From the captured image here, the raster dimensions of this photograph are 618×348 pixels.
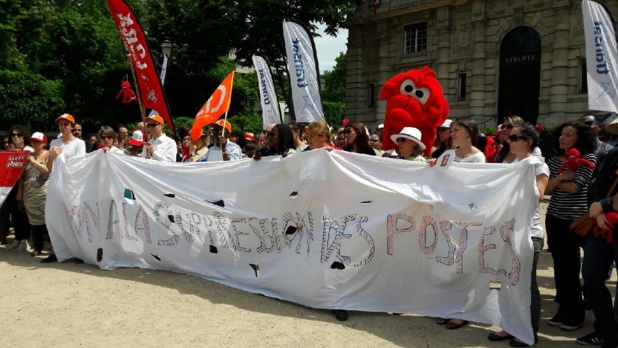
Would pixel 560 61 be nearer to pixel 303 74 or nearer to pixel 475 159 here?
pixel 303 74

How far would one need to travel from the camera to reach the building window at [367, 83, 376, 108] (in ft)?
106

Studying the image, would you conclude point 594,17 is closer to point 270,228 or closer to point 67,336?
point 270,228

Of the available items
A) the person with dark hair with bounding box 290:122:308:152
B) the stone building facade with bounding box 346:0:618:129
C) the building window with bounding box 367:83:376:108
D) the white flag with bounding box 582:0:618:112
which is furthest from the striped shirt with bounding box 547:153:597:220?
the building window with bounding box 367:83:376:108

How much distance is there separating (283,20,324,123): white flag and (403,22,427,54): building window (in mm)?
20310

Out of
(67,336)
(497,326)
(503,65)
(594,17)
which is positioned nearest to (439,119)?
(497,326)

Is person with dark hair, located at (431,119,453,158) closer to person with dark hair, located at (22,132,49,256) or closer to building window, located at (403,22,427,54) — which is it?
person with dark hair, located at (22,132,49,256)

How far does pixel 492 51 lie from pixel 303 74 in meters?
18.4

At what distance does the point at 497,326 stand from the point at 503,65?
76.2ft

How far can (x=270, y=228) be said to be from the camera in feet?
18.7

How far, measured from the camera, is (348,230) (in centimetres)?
518

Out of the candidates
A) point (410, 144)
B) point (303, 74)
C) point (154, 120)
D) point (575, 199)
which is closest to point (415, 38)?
point (303, 74)

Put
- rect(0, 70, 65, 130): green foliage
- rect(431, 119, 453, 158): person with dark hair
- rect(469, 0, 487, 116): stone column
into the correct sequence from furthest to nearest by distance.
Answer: rect(0, 70, 65, 130): green foliage < rect(469, 0, 487, 116): stone column < rect(431, 119, 453, 158): person with dark hair

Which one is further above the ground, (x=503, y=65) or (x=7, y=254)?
(x=503, y=65)

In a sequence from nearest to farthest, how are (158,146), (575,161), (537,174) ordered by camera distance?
(537,174), (575,161), (158,146)
